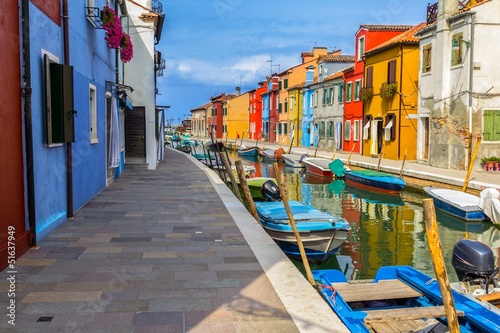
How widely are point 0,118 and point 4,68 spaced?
548 millimetres

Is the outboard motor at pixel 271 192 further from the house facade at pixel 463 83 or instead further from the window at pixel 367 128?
the window at pixel 367 128

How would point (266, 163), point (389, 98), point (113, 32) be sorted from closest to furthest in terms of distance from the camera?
point (113, 32) → point (389, 98) → point (266, 163)

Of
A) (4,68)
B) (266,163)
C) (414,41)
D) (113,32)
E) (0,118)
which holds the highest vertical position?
(414,41)

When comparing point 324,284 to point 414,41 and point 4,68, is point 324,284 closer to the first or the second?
point 4,68

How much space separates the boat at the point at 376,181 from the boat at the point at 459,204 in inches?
115

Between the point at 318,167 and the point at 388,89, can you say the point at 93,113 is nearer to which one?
the point at 318,167

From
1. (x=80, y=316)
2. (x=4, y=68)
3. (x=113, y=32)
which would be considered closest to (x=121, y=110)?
(x=113, y=32)

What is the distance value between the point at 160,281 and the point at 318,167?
21481mm

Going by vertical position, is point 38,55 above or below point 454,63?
below

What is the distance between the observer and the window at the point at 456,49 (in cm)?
2020

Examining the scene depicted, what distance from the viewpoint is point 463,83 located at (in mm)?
20094

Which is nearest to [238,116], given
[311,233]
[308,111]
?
[308,111]

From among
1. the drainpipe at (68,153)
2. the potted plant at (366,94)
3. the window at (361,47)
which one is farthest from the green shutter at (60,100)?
the window at (361,47)

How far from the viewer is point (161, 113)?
88.9 feet
